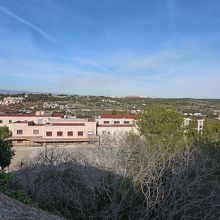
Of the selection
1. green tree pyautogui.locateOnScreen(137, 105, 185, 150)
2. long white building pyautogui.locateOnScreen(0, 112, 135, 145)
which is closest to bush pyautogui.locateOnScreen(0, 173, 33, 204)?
green tree pyautogui.locateOnScreen(137, 105, 185, 150)

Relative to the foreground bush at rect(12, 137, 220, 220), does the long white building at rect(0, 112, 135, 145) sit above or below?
below

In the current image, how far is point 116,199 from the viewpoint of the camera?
964 cm

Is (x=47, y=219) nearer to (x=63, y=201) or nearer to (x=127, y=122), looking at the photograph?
(x=63, y=201)

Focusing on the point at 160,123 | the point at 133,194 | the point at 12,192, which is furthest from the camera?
the point at 160,123

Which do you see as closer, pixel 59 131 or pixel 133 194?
pixel 133 194

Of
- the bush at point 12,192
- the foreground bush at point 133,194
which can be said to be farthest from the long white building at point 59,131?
the foreground bush at point 133,194

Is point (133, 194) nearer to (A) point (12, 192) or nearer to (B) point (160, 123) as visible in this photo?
(A) point (12, 192)

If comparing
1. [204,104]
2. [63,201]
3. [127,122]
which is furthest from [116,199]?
[204,104]

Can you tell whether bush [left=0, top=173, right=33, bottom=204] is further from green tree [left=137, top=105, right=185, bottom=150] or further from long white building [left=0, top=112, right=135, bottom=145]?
long white building [left=0, top=112, right=135, bottom=145]

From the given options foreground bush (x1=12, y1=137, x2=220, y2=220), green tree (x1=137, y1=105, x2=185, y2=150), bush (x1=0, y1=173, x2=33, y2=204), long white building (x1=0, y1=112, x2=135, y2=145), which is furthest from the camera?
long white building (x1=0, y1=112, x2=135, y2=145)

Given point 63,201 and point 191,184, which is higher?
point 191,184

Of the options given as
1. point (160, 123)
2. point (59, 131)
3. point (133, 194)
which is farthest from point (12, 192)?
point (59, 131)

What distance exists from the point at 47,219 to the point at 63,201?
2328mm

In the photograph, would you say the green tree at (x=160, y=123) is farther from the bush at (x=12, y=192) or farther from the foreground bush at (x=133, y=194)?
the bush at (x=12, y=192)
